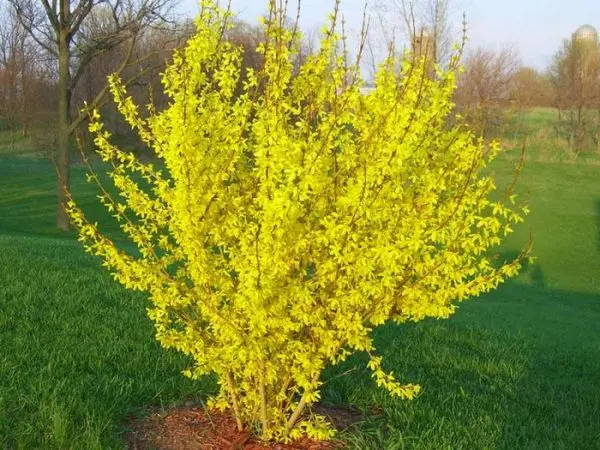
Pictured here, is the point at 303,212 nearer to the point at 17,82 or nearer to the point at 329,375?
the point at 329,375

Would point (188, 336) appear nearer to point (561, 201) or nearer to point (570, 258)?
point (570, 258)

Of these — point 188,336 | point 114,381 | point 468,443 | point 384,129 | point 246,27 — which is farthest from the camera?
point 246,27

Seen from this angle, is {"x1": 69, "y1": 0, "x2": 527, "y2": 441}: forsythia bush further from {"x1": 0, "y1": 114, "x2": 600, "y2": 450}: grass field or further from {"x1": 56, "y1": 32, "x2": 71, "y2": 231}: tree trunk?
{"x1": 56, "y1": 32, "x2": 71, "y2": 231}: tree trunk

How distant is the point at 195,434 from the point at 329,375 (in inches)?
62.8

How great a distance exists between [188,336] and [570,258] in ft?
64.5

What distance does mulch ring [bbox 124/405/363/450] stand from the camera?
13.4ft

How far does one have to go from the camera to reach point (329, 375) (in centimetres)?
554

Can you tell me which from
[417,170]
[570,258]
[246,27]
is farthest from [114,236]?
[246,27]

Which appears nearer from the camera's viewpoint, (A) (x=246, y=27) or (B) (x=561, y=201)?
(B) (x=561, y=201)

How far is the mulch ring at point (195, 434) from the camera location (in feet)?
13.4

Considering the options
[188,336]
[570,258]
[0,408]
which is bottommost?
[570,258]

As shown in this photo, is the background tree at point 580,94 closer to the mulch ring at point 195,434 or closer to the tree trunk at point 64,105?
the tree trunk at point 64,105

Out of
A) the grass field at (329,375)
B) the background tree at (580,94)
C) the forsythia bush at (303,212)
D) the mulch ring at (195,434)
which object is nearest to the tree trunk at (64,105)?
the grass field at (329,375)

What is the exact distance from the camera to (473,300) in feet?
45.4
